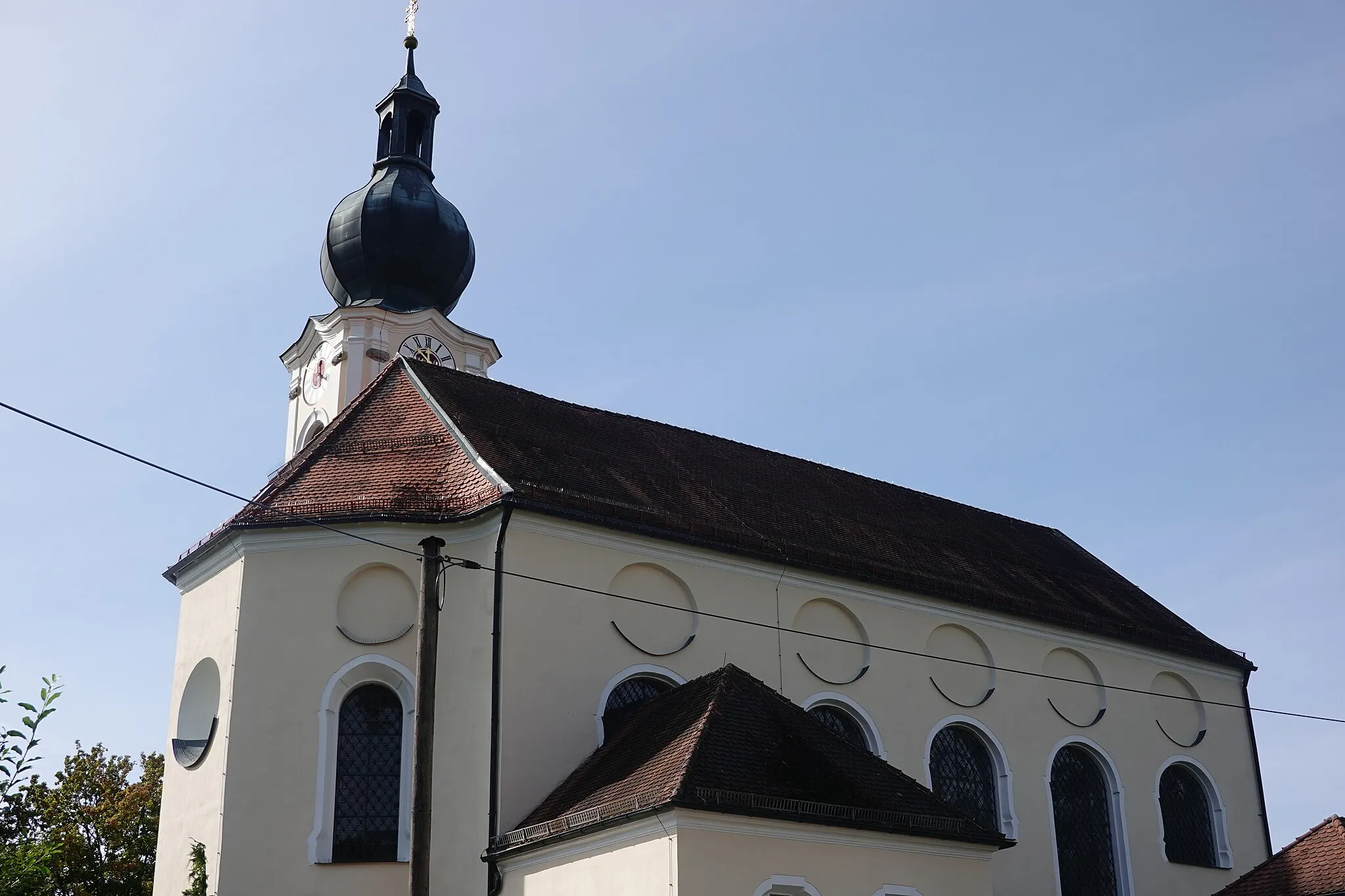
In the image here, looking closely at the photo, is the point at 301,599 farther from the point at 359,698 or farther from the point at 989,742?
the point at 989,742

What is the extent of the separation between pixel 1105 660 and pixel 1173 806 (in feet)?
8.80

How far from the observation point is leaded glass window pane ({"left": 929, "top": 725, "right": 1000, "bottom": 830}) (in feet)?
72.0

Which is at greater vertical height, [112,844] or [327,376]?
[327,376]

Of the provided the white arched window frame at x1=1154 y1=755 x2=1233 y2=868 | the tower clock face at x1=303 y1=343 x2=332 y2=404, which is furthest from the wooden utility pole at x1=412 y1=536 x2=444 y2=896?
the tower clock face at x1=303 y1=343 x2=332 y2=404

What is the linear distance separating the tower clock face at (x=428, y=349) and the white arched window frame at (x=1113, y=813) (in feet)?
55.4

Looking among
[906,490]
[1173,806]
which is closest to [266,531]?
[906,490]

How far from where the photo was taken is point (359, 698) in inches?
733

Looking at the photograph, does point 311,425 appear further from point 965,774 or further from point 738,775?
point 738,775

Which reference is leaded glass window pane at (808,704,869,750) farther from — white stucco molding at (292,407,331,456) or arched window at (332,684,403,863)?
white stucco molding at (292,407,331,456)

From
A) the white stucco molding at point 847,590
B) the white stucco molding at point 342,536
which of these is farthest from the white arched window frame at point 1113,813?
the white stucco molding at point 342,536

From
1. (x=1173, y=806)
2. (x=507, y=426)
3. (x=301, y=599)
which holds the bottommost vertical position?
(x=1173, y=806)

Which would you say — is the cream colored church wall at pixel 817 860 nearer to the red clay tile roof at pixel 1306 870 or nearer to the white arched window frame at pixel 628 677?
the white arched window frame at pixel 628 677

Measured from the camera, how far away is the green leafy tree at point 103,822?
28.9 meters

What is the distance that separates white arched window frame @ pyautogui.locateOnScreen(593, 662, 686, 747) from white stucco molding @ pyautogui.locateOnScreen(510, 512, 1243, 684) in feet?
3.93
